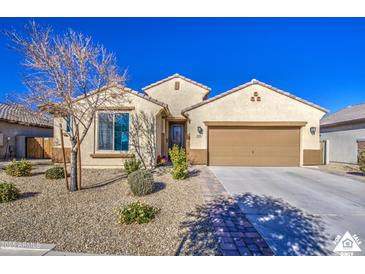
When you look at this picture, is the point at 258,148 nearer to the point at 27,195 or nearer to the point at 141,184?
the point at 141,184

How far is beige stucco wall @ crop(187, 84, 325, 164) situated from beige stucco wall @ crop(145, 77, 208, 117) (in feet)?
17.1

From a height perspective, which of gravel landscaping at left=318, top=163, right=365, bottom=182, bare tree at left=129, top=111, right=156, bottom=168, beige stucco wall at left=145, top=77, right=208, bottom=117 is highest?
beige stucco wall at left=145, top=77, right=208, bottom=117

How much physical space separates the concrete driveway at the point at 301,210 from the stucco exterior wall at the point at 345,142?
789cm

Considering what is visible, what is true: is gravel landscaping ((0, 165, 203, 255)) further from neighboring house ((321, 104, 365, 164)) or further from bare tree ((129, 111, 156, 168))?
neighboring house ((321, 104, 365, 164))

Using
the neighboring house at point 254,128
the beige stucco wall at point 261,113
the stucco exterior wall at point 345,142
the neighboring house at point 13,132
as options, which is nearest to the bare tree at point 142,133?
the neighboring house at point 254,128

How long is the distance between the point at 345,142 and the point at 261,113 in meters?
8.37

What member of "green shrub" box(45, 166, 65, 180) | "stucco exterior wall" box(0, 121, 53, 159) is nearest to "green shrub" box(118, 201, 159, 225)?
"green shrub" box(45, 166, 65, 180)

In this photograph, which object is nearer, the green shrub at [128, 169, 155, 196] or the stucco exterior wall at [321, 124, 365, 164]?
the green shrub at [128, 169, 155, 196]

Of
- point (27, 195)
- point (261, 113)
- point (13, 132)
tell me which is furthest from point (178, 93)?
point (13, 132)

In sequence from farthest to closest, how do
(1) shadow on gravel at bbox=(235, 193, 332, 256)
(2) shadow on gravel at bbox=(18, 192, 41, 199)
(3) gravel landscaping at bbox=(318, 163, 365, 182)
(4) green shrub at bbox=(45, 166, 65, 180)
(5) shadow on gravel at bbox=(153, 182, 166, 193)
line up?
1. (3) gravel landscaping at bbox=(318, 163, 365, 182)
2. (4) green shrub at bbox=(45, 166, 65, 180)
3. (5) shadow on gravel at bbox=(153, 182, 166, 193)
4. (2) shadow on gravel at bbox=(18, 192, 41, 199)
5. (1) shadow on gravel at bbox=(235, 193, 332, 256)

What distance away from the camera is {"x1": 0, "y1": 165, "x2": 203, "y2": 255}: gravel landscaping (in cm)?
311

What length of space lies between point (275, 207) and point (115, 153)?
762cm

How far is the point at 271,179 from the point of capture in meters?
7.93
